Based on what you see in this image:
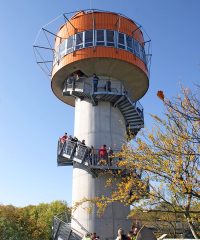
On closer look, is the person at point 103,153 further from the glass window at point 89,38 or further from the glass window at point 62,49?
the glass window at point 62,49

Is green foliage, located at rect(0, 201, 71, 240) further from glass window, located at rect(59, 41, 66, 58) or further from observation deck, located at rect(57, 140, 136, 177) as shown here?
glass window, located at rect(59, 41, 66, 58)

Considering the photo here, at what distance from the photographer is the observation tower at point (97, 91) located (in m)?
21.9

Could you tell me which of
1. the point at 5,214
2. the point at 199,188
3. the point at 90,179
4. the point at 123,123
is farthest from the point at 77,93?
the point at 5,214

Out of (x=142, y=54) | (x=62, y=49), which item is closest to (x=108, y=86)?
(x=142, y=54)

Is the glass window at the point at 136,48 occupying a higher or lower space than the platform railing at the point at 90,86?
higher

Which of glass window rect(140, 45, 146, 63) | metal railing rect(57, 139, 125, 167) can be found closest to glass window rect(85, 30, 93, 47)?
glass window rect(140, 45, 146, 63)

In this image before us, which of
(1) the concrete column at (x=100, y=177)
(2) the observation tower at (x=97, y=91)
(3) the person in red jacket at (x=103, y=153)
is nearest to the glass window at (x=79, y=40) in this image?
(2) the observation tower at (x=97, y=91)

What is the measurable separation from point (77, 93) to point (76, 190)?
6.91m

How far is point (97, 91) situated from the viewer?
2395 centimetres

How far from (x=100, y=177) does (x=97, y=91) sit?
606 cm

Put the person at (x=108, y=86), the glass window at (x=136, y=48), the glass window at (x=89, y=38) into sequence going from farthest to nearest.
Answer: the glass window at (x=136, y=48) → the glass window at (x=89, y=38) → the person at (x=108, y=86)

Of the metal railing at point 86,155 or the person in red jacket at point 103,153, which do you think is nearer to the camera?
the person in red jacket at point 103,153

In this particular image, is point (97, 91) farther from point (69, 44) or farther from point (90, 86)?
point (69, 44)

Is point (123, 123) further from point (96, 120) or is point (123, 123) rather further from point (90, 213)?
point (90, 213)
